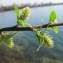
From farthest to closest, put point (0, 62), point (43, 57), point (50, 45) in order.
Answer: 1. point (43, 57)
2. point (0, 62)
3. point (50, 45)

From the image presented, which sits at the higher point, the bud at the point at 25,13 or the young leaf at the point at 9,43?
the bud at the point at 25,13

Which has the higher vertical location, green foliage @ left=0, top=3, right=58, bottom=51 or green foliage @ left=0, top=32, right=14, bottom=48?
green foliage @ left=0, top=3, right=58, bottom=51

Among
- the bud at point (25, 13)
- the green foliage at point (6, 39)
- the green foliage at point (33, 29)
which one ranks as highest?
the bud at point (25, 13)

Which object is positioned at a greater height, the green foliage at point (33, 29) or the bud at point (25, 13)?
the bud at point (25, 13)

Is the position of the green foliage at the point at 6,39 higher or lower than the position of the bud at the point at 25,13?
lower

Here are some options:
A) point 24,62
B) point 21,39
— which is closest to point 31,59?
point 24,62

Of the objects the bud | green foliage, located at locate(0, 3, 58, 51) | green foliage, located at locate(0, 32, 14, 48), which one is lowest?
green foliage, located at locate(0, 32, 14, 48)

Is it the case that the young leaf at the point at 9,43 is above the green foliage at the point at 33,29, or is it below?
below

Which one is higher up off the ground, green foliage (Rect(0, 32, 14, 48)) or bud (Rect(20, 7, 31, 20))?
bud (Rect(20, 7, 31, 20))

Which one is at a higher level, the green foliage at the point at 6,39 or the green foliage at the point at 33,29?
the green foliage at the point at 33,29

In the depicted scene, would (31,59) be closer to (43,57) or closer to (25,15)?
(43,57)

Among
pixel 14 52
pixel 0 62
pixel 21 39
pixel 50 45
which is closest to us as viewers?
pixel 50 45
